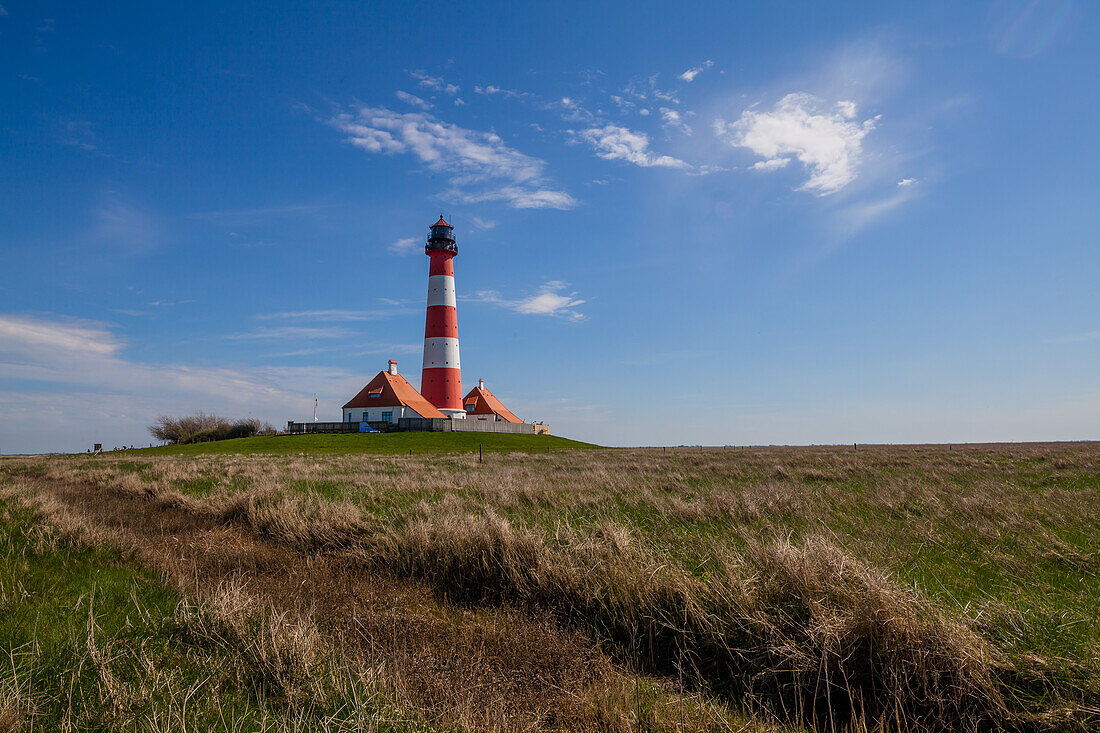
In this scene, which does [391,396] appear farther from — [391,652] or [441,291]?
[391,652]

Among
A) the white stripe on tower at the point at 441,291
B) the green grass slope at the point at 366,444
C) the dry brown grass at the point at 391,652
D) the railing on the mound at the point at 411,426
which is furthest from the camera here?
the railing on the mound at the point at 411,426

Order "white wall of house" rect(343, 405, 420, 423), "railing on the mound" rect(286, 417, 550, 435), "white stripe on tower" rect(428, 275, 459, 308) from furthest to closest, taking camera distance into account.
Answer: "white wall of house" rect(343, 405, 420, 423) < "railing on the mound" rect(286, 417, 550, 435) < "white stripe on tower" rect(428, 275, 459, 308)

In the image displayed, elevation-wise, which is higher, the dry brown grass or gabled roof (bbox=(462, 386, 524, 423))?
gabled roof (bbox=(462, 386, 524, 423))

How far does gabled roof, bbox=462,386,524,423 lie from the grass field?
63818 mm

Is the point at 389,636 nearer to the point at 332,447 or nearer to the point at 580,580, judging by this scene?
the point at 580,580

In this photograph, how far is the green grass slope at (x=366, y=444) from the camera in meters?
43.5

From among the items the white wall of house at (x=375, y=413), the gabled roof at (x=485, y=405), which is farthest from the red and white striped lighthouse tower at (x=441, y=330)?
the gabled roof at (x=485, y=405)

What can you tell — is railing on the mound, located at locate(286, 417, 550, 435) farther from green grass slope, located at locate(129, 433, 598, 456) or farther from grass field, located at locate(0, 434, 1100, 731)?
grass field, located at locate(0, 434, 1100, 731)

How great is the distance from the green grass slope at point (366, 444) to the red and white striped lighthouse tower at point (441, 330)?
5.58 meters

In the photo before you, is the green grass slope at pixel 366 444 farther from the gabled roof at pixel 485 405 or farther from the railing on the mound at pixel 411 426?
the gabled roof at pixel 485 405

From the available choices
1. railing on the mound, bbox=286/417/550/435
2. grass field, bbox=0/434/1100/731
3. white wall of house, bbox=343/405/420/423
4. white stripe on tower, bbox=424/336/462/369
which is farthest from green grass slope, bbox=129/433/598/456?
grass field, bbox=0/434/1100/731

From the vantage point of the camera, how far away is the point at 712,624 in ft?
15.1

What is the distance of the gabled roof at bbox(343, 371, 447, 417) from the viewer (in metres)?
61.7

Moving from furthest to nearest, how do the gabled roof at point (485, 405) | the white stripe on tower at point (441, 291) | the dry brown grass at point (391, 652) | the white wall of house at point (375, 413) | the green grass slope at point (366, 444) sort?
1. the gabled roof at point (485, 405)
2. the white wall of house at point (375, 413)
3. the white stripe on tower at point (441, 291)
4. the green grass slope at point (366, 444)
5. the dry brown grass at point (391, 652)
